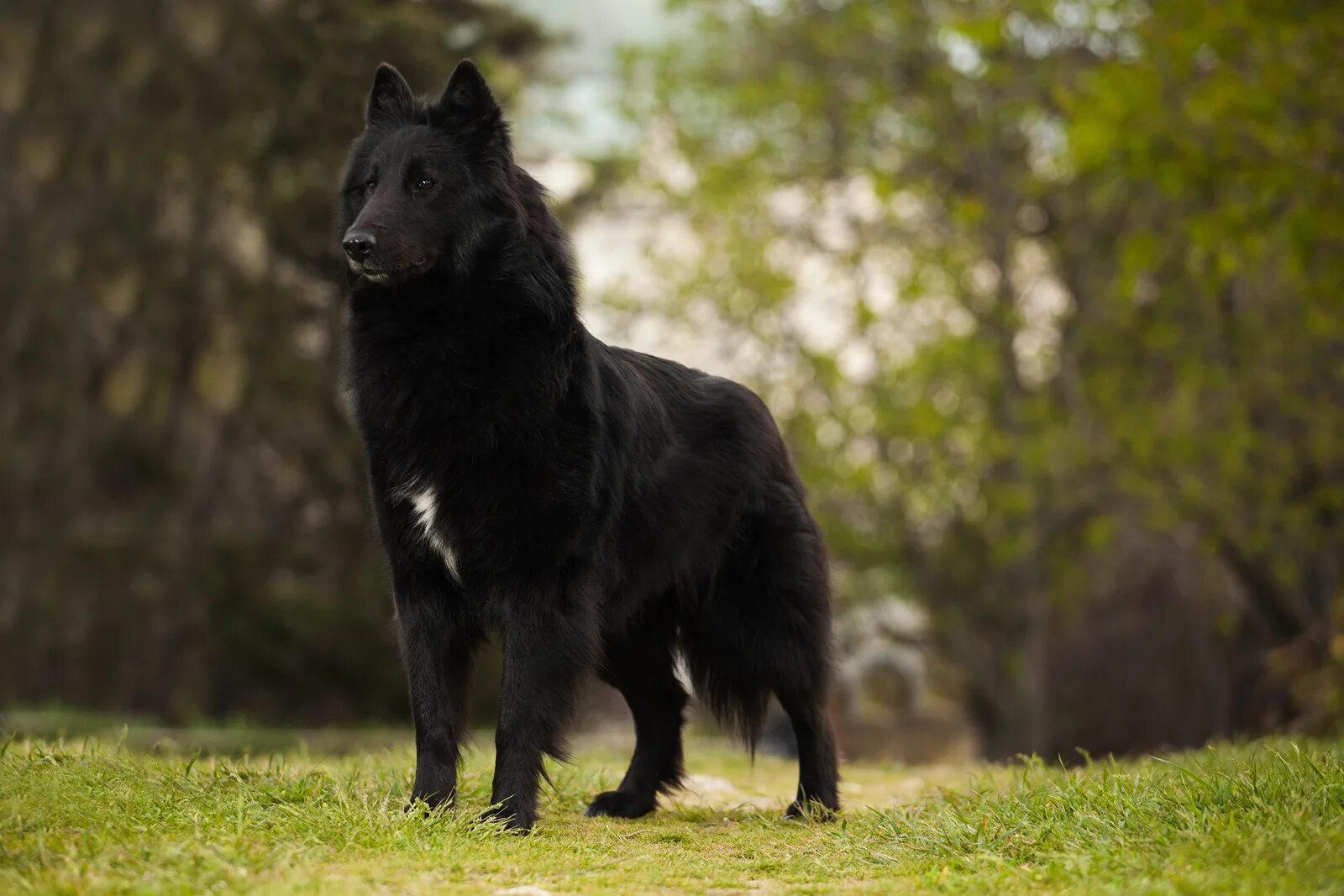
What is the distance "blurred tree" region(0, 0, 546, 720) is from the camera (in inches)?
448

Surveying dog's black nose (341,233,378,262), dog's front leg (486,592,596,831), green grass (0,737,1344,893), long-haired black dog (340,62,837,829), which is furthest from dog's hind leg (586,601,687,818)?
dog's black nose (341,233,378,262)

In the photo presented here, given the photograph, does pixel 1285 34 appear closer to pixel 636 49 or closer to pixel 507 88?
pixel 507 88

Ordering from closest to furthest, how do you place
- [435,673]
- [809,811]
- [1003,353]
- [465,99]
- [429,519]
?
1. [429,519]
2. [435,673]
3. [465,99]
4. [809,811]
5. [1003,353]

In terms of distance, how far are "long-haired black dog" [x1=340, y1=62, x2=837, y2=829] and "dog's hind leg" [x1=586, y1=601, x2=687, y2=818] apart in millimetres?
251

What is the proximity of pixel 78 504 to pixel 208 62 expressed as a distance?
14.3 ft

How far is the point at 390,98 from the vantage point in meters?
4.27

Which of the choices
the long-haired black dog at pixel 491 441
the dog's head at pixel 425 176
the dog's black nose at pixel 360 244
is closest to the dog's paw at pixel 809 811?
the long-haired black dog at pixel 491 441

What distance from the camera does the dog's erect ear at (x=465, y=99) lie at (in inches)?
161

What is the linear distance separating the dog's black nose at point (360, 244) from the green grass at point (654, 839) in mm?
1570

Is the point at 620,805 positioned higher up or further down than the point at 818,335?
further down

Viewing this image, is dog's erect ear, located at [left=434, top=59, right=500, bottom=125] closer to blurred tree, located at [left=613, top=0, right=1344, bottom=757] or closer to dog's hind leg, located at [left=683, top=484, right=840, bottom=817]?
dog's hind leg, located at [left=683, top=484, right=840, bottom=817]

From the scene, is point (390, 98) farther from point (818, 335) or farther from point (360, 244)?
point (818, 335)

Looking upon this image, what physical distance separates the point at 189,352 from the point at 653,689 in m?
8.73

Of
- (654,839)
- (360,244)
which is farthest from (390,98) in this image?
(654,839)
